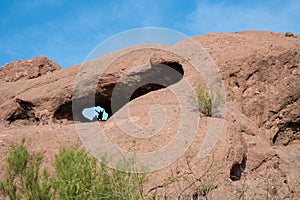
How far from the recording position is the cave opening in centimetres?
959

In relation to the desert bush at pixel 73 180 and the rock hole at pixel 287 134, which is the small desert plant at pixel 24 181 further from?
the rock hole at pixel 287 134

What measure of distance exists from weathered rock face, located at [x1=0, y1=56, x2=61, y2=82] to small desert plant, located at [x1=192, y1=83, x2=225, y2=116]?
7947mm

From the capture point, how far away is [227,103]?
7836mm

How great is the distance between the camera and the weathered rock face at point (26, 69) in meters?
14.1

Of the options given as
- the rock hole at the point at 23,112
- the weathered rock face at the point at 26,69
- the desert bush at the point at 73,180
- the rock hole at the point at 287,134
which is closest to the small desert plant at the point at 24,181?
the desert bush at the point at 73,180

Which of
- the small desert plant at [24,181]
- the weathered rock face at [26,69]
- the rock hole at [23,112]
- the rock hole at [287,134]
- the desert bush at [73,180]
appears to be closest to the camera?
the desert bush at [73,180]

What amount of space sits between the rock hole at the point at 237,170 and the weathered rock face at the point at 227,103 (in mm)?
15

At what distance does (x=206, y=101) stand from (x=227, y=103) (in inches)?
27.0

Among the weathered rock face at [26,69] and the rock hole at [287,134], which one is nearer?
the rock hole at [287,134]

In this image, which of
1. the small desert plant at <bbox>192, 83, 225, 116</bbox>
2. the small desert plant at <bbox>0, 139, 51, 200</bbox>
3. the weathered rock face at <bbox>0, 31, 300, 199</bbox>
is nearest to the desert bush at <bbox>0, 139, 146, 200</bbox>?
the small desert plant at <bbox>0, 139, 51, 200</bbox>

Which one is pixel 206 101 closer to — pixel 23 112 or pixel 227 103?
pixel 227 103

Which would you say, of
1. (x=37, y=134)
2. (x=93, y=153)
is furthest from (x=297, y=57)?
(x=37, y=134)

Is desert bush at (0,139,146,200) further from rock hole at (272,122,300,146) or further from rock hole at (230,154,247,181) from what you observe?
rock hole at (272,122,300,146)

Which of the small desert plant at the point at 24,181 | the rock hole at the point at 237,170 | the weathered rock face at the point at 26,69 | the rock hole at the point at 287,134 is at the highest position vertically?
the weathered rock face at the point at 26,69
